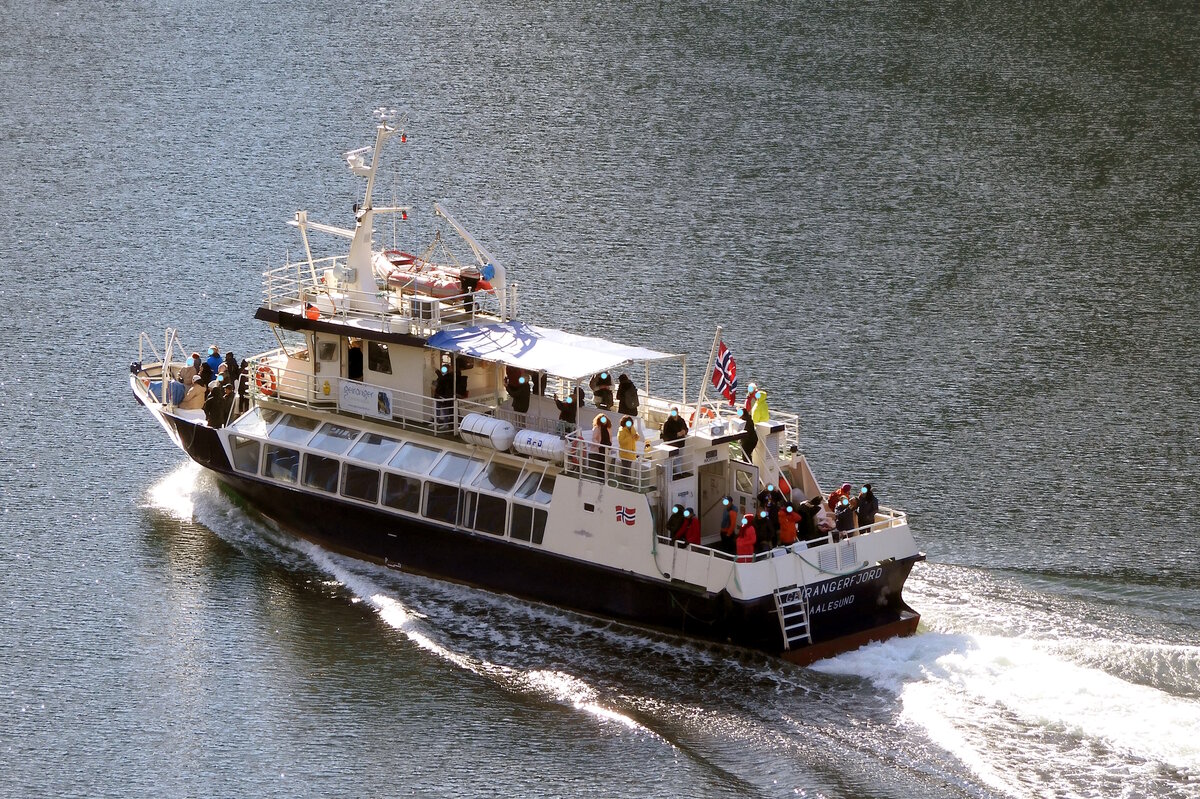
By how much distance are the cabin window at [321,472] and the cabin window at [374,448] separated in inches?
18.7

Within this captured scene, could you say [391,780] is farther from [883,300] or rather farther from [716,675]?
[883,300]

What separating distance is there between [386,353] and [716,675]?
→ 31.3ft

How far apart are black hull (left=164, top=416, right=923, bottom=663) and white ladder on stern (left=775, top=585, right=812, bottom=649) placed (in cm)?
11

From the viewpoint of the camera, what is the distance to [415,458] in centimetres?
3422

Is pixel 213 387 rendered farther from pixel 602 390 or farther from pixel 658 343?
pixel 658 343

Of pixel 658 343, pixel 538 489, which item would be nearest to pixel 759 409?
pixel 538 489

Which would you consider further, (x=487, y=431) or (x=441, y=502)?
(x=441, y=502)

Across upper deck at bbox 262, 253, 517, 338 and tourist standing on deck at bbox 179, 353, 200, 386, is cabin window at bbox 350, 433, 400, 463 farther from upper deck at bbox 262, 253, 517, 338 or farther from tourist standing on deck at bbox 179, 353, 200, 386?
tourist standing on deck at bbox 179, 353, 200, 386

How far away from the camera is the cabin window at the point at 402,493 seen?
33969mm

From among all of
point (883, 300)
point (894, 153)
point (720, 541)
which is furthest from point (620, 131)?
point (720, 541)

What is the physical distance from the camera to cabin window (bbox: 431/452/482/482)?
33.5m

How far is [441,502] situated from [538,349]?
Result: 3.34 meters

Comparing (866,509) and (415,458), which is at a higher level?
(415,458)

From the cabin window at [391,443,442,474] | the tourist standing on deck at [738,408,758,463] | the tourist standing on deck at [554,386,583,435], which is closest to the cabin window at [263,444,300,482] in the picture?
the cabin window at [391,443,442,474]
